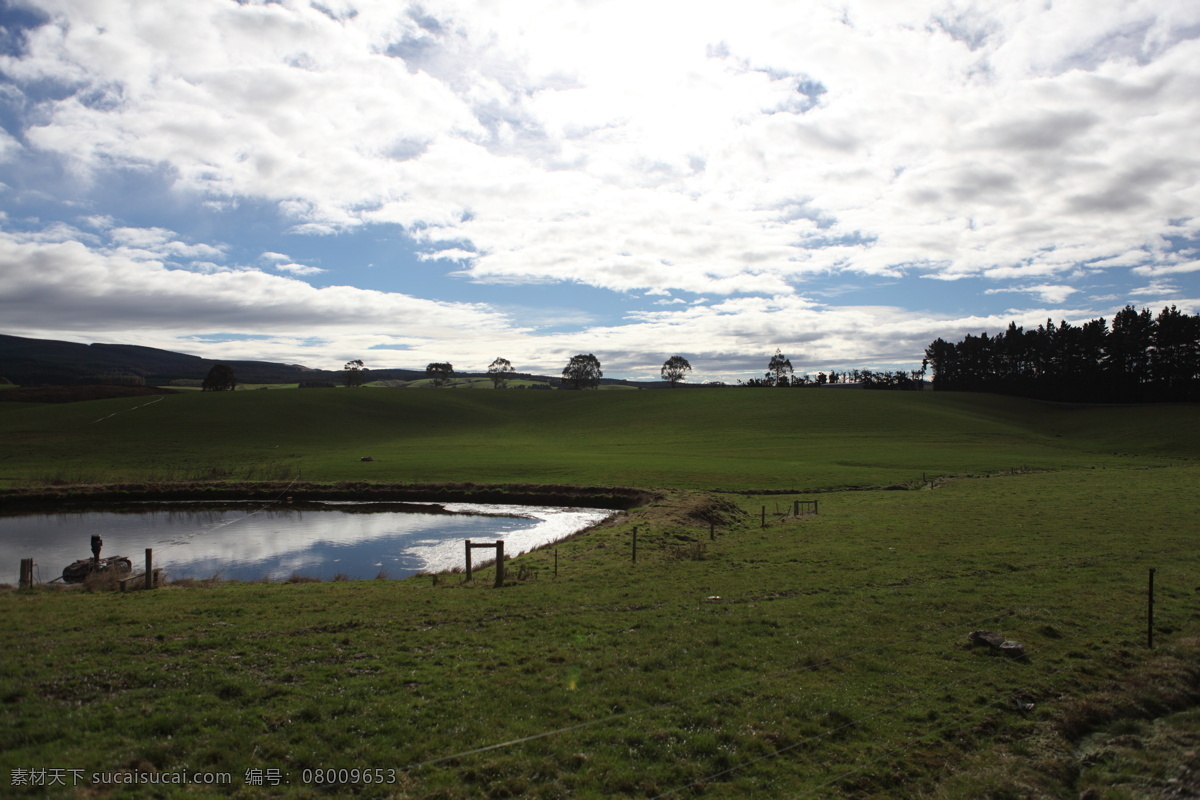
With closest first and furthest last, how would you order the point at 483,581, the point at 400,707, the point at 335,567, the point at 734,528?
the point at 400,707 → the point at 483,581 → the point at 335,567 → the point at 734,528

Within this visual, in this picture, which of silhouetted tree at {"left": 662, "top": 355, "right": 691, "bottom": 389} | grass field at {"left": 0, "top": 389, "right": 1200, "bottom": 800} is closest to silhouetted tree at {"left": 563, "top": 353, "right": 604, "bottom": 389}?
silhouetted tree at {"left": 662, "top": 355, "right": 691, "bottom": 389}

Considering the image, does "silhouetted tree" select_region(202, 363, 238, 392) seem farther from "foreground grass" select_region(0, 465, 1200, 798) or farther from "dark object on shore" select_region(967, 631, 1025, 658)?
"dark object on shore" select_region(967, 631, 1025, 658)

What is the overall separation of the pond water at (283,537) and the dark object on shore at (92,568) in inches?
79.0

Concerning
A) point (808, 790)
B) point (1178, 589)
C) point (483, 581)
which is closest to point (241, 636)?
point (483, 581)

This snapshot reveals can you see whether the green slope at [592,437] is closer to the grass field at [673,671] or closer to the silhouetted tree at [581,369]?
the grass field at [673,671]

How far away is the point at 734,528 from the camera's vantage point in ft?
94.6

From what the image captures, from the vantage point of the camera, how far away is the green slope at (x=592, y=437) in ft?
165

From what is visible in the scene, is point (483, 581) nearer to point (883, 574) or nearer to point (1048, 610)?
point (883, 574)

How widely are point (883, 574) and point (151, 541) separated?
111 feet

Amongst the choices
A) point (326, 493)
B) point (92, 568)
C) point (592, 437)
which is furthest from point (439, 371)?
point (92, 568)

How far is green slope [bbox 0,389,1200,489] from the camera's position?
50281 millimetres

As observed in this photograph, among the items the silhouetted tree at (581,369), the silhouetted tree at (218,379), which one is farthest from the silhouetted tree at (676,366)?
the silhouetted tree at (218,379)

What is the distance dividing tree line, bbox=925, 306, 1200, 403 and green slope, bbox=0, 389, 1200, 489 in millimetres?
15734

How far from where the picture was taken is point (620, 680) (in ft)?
33.2
